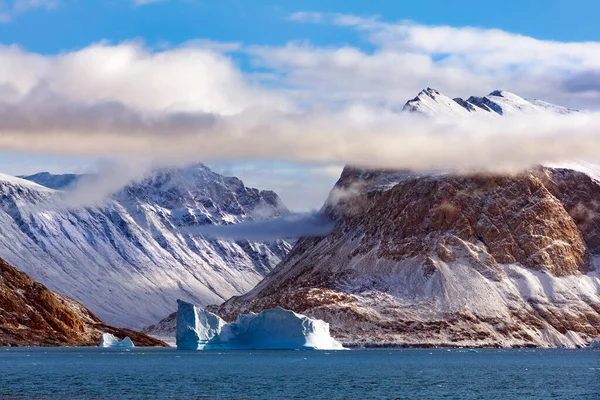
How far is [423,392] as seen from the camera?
180 meters

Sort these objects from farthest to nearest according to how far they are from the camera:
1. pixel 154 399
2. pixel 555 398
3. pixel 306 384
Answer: pixel 306 384
pixel 555 398
pixel 154 399

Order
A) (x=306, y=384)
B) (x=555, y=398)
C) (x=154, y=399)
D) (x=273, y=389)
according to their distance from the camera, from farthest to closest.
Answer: (x=306, y=384) < (x=273, y=389) < (x=555, y=398) < (x=154, y=399)

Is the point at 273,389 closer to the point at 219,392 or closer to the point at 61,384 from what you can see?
the point at 219,392

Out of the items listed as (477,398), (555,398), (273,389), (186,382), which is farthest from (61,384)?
(555,398)

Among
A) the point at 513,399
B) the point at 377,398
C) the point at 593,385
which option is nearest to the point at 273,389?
the point at 377,398

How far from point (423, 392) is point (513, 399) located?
54.5 feet

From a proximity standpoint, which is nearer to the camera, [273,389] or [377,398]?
[377,398]

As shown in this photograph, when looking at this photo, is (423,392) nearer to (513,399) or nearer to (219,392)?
(513,399)

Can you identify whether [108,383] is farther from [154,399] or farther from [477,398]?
[477,398]

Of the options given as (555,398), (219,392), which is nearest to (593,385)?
(555,398)

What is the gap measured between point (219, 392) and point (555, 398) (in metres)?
50.5

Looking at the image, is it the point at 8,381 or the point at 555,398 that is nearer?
the point at 555,398

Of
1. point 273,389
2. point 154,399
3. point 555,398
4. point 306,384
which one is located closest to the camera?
point 154,399

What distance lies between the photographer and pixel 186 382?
197375 millimetres
